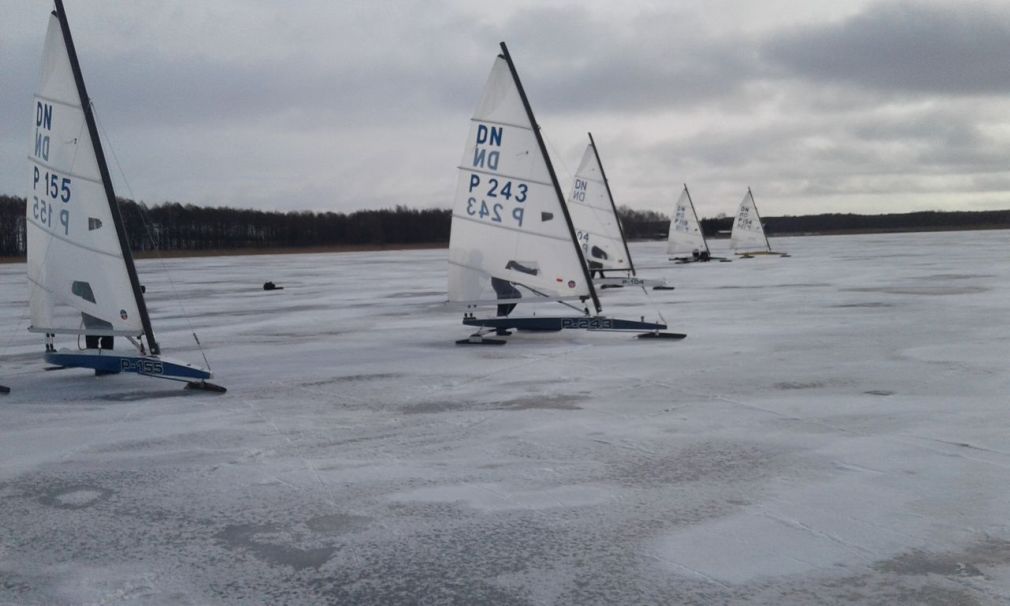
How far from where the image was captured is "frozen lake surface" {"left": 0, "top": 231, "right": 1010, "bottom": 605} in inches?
170

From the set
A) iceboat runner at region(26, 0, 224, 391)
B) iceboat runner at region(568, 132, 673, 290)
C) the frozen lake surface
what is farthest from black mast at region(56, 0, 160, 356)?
iceboat runner at region(568, 132, 673, 290)

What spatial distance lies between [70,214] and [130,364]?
1.75 m

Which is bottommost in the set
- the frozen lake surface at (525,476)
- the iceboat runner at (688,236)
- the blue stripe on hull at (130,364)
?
the frozen lake surface at (525,476)

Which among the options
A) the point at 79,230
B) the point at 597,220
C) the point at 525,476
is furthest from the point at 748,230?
the point at 525,476

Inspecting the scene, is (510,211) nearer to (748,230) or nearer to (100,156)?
(100,156)

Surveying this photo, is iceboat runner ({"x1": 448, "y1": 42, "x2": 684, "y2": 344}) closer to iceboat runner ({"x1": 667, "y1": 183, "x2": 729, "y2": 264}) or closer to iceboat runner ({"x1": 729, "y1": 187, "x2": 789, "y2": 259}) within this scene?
iceboat runner ({"x1": 667, "y1": 183, "x2": 729, "y2": 264})

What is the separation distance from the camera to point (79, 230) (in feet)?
32.4

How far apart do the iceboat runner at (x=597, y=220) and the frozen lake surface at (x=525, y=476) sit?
12.8m

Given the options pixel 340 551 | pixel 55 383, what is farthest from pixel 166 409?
pixel 340 551

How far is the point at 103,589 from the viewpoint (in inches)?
168

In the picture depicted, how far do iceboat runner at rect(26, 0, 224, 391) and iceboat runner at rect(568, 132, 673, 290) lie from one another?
1600 centimetres

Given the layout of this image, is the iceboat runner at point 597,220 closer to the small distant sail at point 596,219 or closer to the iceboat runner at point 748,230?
the small distant sail at point 596,219

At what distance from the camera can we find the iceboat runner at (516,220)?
13141 mm

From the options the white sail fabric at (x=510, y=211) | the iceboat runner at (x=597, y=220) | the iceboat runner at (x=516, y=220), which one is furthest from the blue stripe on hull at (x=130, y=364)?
the iceboat runner at (x=597, y=220)
